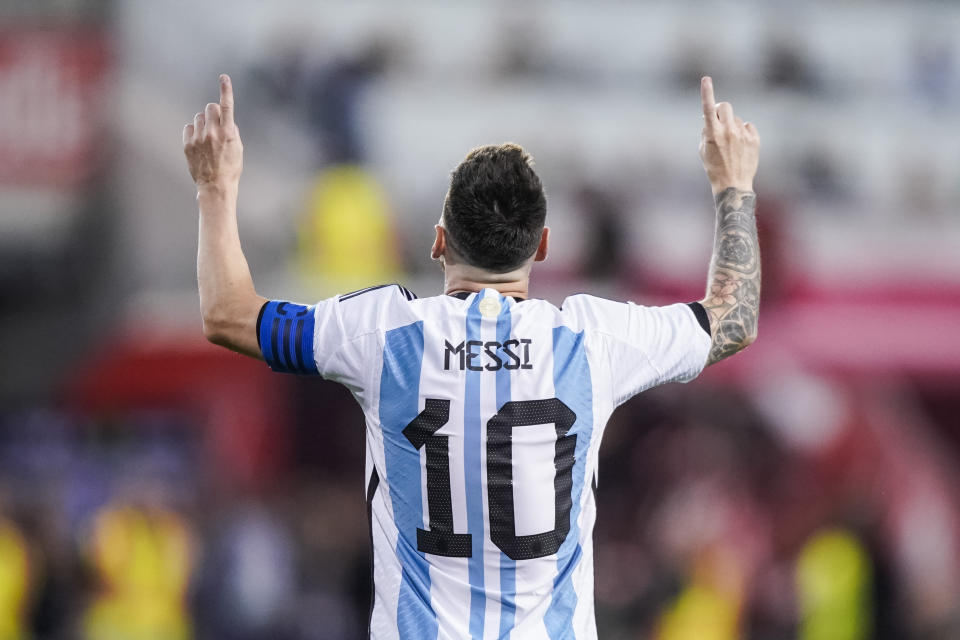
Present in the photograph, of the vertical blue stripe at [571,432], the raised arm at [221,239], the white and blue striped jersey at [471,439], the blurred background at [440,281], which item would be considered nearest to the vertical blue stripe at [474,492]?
the white and blue striped jersey at [471,439]

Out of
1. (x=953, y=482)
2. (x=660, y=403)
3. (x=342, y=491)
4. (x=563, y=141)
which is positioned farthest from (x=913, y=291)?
(x=342, y=491)

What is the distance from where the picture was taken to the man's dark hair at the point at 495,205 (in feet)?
8.04

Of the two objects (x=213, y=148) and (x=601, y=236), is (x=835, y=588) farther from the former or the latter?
(x=213, y=148)

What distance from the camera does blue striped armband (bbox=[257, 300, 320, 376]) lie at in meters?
2.46

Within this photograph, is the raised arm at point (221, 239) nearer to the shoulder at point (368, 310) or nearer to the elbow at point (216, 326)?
the elbow at point (216, 326)

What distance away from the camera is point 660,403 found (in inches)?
398

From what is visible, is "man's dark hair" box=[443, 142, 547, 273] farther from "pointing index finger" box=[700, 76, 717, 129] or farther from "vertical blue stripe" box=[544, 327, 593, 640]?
"pointing index finger" box=[700, 76, 717, 129]

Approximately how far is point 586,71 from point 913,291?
12.2 feet

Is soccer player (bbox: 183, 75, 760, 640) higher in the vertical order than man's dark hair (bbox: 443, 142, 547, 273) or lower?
lower

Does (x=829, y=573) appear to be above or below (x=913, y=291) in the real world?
below

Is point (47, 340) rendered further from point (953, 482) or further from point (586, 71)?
point (953, 482)

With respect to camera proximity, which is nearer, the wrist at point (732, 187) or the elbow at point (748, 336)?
the elbow at point (748, 336)

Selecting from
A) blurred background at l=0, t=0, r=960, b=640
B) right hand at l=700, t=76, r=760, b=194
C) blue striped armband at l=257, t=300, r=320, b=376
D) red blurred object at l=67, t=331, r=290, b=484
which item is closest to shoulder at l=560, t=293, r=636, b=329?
right hand at l=700, t=76, r=760, b=194

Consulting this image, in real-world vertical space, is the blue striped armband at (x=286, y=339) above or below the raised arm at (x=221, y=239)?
below
